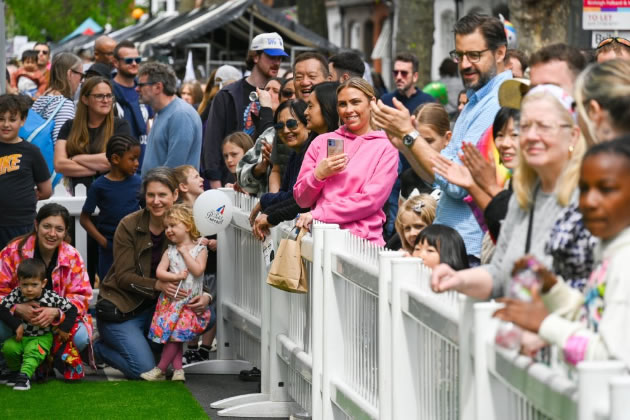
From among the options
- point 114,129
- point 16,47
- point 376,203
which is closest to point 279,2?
point 16,47

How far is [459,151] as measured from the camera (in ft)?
21.6

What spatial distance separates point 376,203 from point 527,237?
2.92 metres

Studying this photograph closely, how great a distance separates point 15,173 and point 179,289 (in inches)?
71.0

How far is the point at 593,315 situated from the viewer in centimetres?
364

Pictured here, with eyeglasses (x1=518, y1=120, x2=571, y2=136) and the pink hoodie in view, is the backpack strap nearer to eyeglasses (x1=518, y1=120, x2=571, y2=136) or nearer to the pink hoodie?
the pink hoodie

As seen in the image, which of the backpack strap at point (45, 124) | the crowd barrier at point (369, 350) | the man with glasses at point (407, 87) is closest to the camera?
the crowd barrier at point (369, 350)

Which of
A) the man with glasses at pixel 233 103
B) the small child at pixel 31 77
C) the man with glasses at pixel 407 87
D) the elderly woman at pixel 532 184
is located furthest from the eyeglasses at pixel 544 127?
the small child at pixel 31 77

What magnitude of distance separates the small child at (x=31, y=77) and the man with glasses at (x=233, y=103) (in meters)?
6.05

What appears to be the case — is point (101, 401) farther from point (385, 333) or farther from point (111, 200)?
point (385, 333)

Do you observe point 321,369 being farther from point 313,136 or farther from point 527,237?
point 527,237

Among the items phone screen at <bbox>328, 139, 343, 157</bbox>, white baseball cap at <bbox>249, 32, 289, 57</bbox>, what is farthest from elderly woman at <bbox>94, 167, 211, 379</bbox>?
phone screen at <bbox>328, 139, 343, 157</bbox>

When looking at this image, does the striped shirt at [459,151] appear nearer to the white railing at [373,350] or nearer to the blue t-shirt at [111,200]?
the white railing at [373,350]

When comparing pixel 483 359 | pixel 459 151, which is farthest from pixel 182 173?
pixel 483 359

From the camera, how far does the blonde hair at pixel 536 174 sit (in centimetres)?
419
